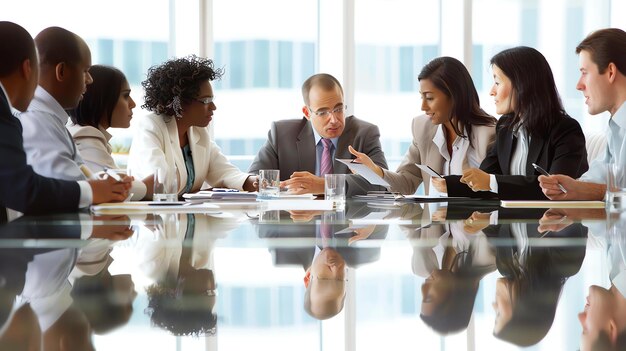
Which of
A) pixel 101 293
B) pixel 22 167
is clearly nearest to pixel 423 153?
pixel 22 167

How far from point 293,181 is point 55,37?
1.33 meters

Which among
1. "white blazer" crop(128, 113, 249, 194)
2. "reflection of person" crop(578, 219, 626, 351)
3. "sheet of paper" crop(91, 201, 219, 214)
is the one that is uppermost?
"white blazer" crop(128, 113, 249, 194)

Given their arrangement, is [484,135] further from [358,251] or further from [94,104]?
[358,251]

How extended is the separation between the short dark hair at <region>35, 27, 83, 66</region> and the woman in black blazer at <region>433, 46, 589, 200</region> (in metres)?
1.55

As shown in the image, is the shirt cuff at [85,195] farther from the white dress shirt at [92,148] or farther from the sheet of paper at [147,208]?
the white dress shirt at [92,148]

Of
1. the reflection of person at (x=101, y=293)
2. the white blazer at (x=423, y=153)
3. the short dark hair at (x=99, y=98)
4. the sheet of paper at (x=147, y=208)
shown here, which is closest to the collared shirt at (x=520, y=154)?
the white blazer at (x=423, y=153)

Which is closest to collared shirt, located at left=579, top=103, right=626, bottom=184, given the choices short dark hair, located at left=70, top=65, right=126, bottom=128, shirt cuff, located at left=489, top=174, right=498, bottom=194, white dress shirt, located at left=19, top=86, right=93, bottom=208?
shirt cuff, located at left=489, top=174, right=498, bottom=194

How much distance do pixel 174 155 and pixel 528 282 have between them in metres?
3.18

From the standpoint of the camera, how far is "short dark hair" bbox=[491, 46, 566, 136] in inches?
131

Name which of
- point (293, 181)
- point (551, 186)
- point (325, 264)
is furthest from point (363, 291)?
point (293, 181)

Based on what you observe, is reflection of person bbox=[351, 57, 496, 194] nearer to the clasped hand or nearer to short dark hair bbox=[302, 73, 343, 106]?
short dark hair bbox=[302, 73, 343, 106]

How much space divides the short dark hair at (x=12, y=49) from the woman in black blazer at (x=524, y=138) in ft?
5.61

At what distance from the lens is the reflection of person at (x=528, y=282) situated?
0.57 meters

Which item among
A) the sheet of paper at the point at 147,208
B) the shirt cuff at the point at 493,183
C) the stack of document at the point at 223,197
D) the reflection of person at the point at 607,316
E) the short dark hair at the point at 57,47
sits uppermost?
the short dark hair at the point at 57,47
